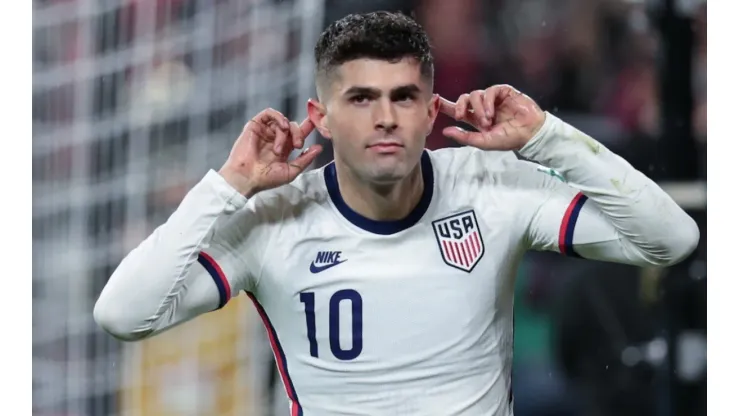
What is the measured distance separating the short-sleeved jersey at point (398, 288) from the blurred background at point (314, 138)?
2.11ft

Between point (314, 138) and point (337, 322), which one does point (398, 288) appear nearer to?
point (337, 322)

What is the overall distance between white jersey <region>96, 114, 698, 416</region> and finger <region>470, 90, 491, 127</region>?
8 centimetres

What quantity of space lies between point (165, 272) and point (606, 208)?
2.26 ft

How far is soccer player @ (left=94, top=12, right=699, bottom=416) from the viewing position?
1.36 m

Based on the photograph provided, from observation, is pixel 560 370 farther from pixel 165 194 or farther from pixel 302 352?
pixel 165 194

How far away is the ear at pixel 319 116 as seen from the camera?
4.79 ft

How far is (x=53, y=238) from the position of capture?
86.7 inches

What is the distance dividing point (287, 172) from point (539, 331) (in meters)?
0.95

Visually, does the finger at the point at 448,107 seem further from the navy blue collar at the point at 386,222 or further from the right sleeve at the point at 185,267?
the right sleeve at the point at 185,267

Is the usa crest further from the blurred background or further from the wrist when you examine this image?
the blurred background

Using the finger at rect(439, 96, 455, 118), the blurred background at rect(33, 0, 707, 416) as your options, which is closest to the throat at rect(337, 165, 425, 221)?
the finger at rect(439, 96, 455, 118)

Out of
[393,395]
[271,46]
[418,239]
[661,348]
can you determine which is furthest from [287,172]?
[661,348]

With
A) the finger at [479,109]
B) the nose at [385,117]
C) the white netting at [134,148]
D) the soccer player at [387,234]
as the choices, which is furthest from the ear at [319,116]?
the white netting at [134,148]

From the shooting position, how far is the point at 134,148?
7.12ft
